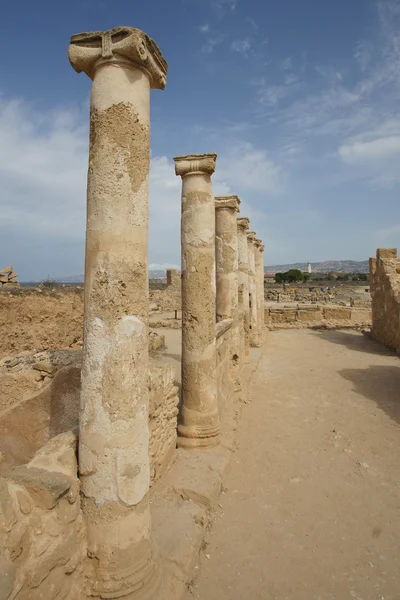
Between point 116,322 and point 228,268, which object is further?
point 228,268

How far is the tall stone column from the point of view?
8.29 metres

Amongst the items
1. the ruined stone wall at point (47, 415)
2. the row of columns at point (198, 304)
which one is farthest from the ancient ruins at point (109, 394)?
the row of columns at point (198, 304)

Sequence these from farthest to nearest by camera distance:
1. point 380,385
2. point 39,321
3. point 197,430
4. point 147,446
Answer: point 380,385 < point 39,321 < point 197,430 < point 147,446

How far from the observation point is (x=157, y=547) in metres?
3.19

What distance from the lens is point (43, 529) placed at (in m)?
2.41

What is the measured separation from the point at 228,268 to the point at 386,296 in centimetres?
863

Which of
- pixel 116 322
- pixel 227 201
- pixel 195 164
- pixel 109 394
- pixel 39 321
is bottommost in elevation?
pixel 109 394

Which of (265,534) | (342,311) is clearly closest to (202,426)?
(265,534)

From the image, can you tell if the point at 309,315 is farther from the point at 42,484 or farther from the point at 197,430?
the point at 42,484

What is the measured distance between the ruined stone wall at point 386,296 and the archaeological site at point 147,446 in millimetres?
6334

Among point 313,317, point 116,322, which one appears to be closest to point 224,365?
point 116,322

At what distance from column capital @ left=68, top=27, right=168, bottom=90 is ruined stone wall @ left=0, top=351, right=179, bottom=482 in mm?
3189

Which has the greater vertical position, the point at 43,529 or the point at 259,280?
the point at 259,280

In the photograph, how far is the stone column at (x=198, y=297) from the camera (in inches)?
216
